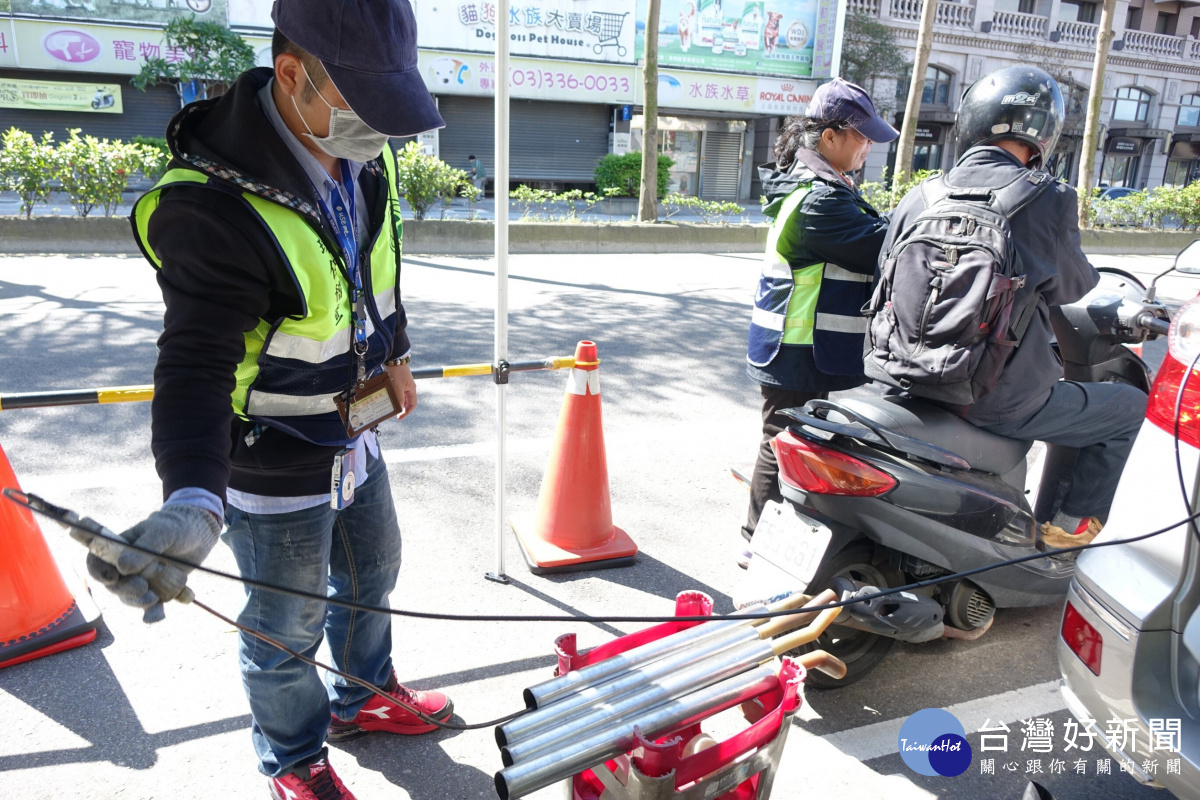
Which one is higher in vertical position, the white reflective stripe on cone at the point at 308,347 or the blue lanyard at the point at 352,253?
the blue lanyard at the point at 352,253

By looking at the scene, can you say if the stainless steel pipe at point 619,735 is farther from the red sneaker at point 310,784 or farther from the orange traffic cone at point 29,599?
the orange traffic cone at point 29,599

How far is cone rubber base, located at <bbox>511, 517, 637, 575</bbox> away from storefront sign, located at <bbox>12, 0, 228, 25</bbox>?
76.5 ft

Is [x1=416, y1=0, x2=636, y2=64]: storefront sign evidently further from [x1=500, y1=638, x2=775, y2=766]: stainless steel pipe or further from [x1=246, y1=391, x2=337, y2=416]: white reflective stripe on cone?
[x1=500, y1=638, x2=775, y2=766]: stainless steel pipe

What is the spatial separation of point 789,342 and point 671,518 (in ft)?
4.00

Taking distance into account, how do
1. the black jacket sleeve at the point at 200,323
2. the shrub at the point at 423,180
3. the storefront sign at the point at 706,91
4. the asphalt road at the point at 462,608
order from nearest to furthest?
the black jacket sleeve at the point at 200,323, the asphalt road at the point at 462,608, the shrub at the point at 423,180, the storefront sign at the point at 706,91

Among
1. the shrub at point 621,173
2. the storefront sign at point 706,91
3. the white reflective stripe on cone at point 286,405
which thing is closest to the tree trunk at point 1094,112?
the shrub at point 621,173

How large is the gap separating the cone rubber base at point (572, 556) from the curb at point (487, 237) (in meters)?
9.35

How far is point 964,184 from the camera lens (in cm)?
273

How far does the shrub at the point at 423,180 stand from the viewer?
13289 millimetres

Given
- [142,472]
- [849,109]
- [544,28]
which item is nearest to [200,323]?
[849,109]

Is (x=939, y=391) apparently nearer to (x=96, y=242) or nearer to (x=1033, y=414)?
(x=1033, y=414)

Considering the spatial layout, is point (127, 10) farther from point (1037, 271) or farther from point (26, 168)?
point (1037, 271)
